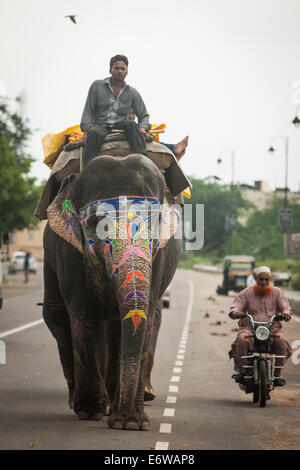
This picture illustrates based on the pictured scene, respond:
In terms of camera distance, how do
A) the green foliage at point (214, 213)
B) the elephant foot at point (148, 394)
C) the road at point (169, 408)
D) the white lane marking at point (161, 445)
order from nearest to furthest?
the white lane marking at point (161, 445)
the road at point (169, 408)
the elephant foot at point (148, 394)
the green foliage at point (214, 213)

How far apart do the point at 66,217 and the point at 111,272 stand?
4.14 ft

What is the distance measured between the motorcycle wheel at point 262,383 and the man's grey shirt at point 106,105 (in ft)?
11.2

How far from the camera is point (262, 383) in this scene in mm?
12016

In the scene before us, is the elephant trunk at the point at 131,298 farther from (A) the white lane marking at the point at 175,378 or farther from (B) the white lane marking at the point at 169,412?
(A) the white lane marking at the point at 175,378

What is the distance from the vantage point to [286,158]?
55.4 m

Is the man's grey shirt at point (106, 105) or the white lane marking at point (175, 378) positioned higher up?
the man's grey shirt at point (106, 105)

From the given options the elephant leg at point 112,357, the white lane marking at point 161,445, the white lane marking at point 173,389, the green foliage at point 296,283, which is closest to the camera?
the white lane marking at point 161,445

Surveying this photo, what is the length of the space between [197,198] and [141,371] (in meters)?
126

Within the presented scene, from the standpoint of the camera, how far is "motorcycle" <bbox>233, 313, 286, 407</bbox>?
12078mm

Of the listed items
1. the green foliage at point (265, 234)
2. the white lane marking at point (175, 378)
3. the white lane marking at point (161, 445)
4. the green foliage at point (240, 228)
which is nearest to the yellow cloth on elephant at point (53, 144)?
the white lane marking at point (161, 445)

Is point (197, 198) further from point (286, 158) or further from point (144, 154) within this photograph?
point (144, 154)

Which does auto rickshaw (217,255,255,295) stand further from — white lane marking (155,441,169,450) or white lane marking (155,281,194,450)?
white lane marking (155,441,169,450)

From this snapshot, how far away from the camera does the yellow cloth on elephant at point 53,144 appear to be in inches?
460

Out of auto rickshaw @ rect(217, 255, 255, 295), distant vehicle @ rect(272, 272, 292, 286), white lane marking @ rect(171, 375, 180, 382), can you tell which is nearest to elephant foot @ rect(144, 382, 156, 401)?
white lane marking @ rect(171, 375, 180, 382)
